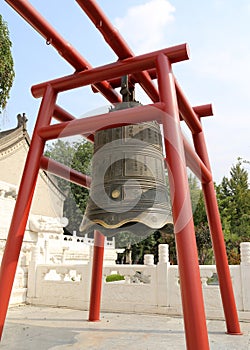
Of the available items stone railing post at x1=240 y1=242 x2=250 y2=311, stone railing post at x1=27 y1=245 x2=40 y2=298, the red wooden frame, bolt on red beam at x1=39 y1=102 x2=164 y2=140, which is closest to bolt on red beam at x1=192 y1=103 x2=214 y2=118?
the red wooden frame

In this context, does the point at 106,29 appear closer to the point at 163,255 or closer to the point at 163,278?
the point at 163,255

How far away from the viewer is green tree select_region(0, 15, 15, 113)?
924 cm

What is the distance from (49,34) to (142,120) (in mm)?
1185

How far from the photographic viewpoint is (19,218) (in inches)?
106

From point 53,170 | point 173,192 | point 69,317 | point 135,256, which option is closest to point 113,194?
point 173,192

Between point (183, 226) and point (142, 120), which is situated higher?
point (142, 120)

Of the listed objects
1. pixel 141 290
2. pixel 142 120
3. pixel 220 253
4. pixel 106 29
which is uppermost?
pixel 106 29

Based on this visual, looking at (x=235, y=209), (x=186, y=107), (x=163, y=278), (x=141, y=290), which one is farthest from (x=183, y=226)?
(x=235, y=209)

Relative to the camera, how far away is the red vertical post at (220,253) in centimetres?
367

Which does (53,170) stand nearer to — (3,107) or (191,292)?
(191,292)

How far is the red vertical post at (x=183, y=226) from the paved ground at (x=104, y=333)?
54.2 inches

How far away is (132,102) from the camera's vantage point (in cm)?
322

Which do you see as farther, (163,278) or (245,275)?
(163,278)

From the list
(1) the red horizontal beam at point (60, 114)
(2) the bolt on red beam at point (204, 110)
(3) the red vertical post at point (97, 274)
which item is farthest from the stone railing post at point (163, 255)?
(1) the red horizontal beam at point (60, 114)
